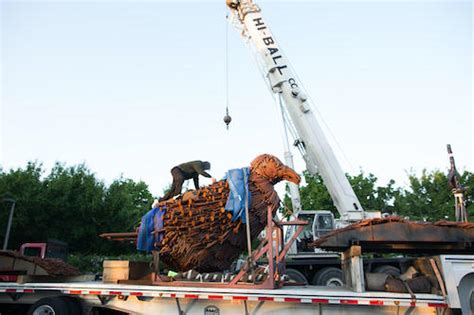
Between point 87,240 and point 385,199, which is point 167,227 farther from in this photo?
point 385,199

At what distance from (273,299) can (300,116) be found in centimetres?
840

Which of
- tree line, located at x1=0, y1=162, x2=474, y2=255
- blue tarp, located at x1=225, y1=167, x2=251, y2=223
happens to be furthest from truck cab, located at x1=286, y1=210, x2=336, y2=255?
blue tarp, located at x1=225, y1=167, x2=251, y2=223

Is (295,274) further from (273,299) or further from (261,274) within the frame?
(273,299)

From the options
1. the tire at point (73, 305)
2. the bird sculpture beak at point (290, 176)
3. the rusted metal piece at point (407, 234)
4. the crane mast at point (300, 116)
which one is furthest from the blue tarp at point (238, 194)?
the crane mast at point (300, 116)

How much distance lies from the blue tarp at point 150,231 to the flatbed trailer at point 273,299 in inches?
38.1

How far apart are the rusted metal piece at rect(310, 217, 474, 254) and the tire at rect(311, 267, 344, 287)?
6922 millimetres

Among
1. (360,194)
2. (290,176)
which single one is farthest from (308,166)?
(360,194)

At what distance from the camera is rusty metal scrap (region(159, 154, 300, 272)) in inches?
261

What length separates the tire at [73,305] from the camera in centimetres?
655

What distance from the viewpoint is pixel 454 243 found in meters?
5.82

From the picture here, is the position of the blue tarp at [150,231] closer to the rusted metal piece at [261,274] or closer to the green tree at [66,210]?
the rusted metal piece at [261,274]

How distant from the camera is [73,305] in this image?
6617mm

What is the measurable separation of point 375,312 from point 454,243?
175 cm

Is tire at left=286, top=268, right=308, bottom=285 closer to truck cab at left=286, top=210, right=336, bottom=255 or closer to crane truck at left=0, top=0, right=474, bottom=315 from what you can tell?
truck cab at left=286, top=210, right=336, bottom=255
